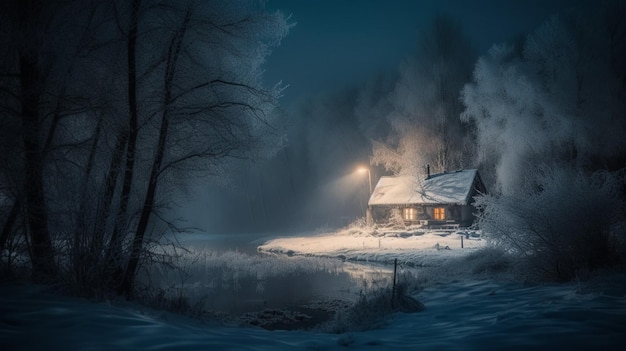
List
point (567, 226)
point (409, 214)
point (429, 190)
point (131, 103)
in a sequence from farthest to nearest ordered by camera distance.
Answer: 1. point (409, 214)
2. point (429, 190)
3. point (567, 226)
4. point (131, 103)

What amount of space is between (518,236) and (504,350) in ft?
20.2

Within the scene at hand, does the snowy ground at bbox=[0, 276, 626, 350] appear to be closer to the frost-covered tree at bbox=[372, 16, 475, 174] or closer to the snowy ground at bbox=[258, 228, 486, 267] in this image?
the snowy ground at bbox=[258, 228, 486, 267]

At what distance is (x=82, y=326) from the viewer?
3639mm

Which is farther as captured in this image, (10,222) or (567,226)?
(567,226)

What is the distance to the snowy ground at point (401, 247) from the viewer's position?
1772cm

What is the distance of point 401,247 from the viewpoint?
21.2m

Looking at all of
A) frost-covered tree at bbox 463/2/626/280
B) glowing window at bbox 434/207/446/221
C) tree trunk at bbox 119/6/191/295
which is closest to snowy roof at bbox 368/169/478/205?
glowing window at bbox 434/207/446/221

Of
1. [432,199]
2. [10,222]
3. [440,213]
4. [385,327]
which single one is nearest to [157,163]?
[10,222]

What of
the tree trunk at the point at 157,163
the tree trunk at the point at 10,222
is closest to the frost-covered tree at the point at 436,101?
the tree trunk at the point at 157,163

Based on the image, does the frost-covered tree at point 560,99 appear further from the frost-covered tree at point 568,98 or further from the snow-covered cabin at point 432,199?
the snow-covered cabin at point 432,199

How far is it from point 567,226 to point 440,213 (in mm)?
20633

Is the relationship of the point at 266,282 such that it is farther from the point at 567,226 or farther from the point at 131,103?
the point at 567,226

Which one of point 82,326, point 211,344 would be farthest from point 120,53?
point 211,344

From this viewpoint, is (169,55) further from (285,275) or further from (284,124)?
(285,275)
